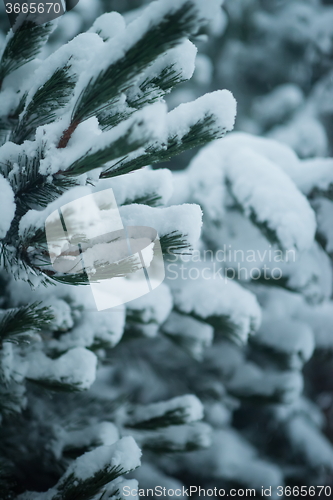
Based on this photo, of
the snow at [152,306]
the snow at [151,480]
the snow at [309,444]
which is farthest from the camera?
the snow at [309,444]

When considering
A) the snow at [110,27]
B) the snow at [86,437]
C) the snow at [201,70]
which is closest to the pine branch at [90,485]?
the snow at [86,437]

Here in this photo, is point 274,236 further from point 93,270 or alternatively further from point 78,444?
point 78,444

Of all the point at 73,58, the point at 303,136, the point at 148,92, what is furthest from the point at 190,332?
the point at 303,136

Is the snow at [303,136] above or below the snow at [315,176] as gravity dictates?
below

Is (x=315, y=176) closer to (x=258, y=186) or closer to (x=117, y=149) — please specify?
(x=258, y=186)

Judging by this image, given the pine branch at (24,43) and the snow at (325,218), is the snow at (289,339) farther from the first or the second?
the pine branch at (24,43)

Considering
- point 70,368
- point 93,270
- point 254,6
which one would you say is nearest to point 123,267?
point 93,270
